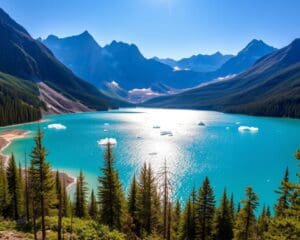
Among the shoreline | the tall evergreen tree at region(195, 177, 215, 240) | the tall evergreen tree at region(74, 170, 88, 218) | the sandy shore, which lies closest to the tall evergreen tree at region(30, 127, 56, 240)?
the tall evergreen tree at region(74, 170, 88, 218)

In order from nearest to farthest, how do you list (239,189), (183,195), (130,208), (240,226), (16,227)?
(16,227) → (240,226) → (130,208) → (183,195) → (239,189)

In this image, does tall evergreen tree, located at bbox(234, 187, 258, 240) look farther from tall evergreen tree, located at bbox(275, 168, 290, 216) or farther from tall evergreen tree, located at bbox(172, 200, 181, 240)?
tall evergreen tree, located at bbox(172, 200, 181, 240)

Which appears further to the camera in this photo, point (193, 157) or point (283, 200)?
point (193, 157)

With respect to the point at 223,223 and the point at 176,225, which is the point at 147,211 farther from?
the point at 223,223

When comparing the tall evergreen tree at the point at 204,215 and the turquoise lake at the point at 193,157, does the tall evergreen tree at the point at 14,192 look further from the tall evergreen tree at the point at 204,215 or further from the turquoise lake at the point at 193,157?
the tall evergreen tree at the point at 204,215

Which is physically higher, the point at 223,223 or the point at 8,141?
the point at 8,141

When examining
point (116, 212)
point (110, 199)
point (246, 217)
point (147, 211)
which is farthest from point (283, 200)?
point (110, 199)

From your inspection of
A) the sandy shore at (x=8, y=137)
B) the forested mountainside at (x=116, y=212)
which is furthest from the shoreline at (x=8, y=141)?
the forested mountainside at (x=116, y=212)

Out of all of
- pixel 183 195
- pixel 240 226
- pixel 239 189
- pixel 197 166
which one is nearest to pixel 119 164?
pixel 197 166

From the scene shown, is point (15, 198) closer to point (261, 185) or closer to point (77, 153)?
point (261, 185)
